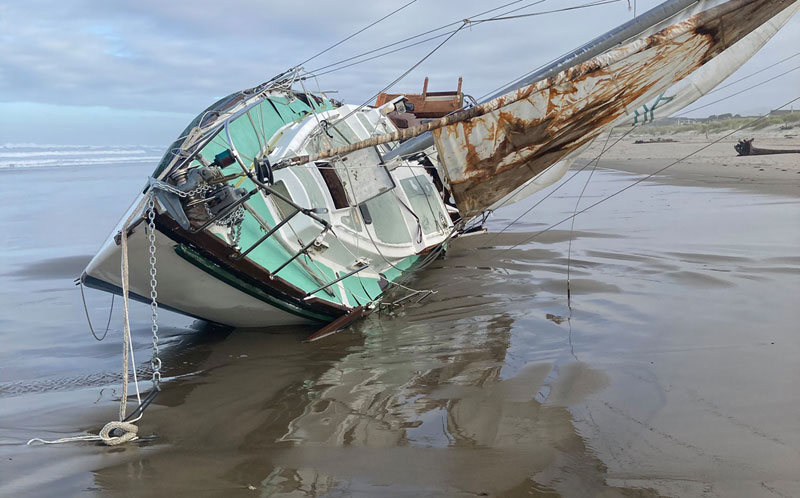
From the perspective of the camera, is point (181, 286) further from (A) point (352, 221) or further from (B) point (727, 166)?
(B) point (727, 166)

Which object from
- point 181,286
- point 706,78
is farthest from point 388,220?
point 706,78

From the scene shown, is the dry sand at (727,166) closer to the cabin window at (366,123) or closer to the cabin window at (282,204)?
the cabin window at (366,123)


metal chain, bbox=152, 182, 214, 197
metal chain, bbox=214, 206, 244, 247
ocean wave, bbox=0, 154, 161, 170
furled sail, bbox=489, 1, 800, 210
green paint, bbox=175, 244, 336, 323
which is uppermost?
ocean wave, bbox=0, 154, 161, 170

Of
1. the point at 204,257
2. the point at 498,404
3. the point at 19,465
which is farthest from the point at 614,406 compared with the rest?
the point at 19,465

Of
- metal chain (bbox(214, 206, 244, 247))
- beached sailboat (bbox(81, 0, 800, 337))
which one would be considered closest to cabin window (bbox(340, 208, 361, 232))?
beached sailboat (bbox(81, 0, 800, 337))

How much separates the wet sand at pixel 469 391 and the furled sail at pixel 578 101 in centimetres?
178

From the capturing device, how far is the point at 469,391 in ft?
15.9

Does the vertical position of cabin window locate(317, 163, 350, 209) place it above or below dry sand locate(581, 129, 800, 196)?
above

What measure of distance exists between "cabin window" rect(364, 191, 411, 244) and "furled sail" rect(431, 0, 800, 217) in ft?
8.20

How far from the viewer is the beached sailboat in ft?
16.6

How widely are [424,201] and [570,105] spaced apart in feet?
15.9

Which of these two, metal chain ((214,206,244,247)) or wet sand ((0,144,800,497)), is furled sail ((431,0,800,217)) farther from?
metal chain ((214,206,244,247))

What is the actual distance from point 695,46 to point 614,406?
3047 millimetres

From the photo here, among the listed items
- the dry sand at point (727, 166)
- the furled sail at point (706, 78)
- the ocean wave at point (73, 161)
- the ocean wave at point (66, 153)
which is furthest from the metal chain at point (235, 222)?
the ocean wave at point (66, 153)
